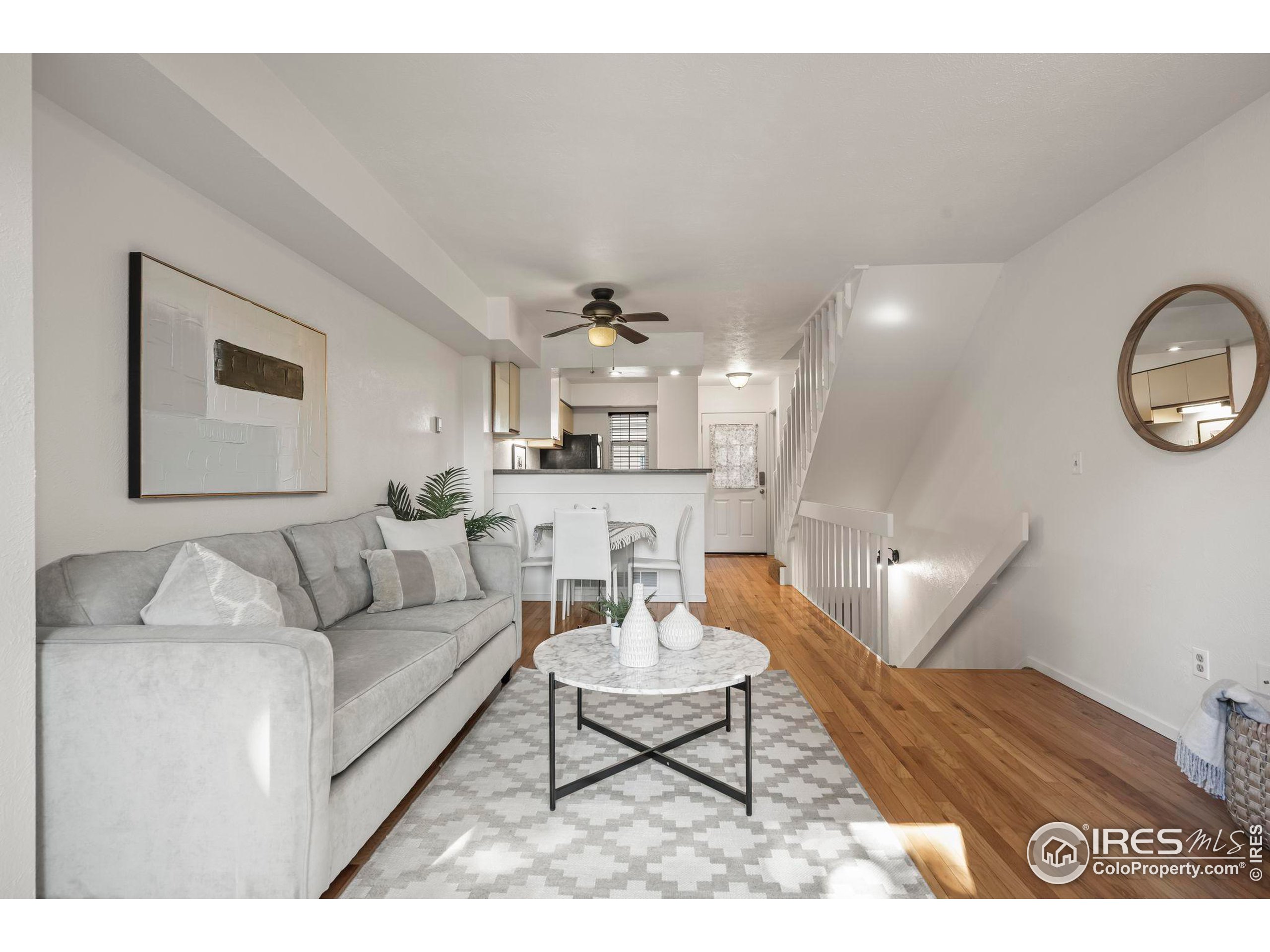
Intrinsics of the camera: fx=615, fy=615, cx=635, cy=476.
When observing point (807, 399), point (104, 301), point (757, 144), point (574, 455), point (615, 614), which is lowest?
point (615, 614)

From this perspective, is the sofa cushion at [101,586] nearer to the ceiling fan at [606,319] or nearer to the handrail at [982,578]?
the ceiling fan at [606,319]

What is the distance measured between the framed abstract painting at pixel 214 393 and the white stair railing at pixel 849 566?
123 inches

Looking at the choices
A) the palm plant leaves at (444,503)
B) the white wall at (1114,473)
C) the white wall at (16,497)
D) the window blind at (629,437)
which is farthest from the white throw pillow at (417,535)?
the window blind at (629,437)

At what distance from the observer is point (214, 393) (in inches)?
90.0

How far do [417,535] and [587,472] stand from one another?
247 centimetres

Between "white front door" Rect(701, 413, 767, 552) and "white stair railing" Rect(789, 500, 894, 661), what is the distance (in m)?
3.26

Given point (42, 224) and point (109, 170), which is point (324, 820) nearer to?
point (42, 224)

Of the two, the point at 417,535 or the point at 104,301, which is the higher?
the point at 104,301

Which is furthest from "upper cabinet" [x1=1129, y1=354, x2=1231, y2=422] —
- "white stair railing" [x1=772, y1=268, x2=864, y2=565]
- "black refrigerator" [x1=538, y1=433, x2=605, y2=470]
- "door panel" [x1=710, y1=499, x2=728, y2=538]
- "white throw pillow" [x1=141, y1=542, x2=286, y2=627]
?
"door panel" [x1=710, y1=499, x2=728, y2=538]

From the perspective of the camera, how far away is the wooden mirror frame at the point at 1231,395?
2186 millimetres

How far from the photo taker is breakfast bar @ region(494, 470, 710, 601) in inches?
214

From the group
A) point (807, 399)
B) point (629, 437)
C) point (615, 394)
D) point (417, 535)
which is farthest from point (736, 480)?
point (417, 535)

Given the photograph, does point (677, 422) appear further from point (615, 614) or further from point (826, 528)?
point (615, 614)

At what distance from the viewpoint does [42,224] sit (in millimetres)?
1689
